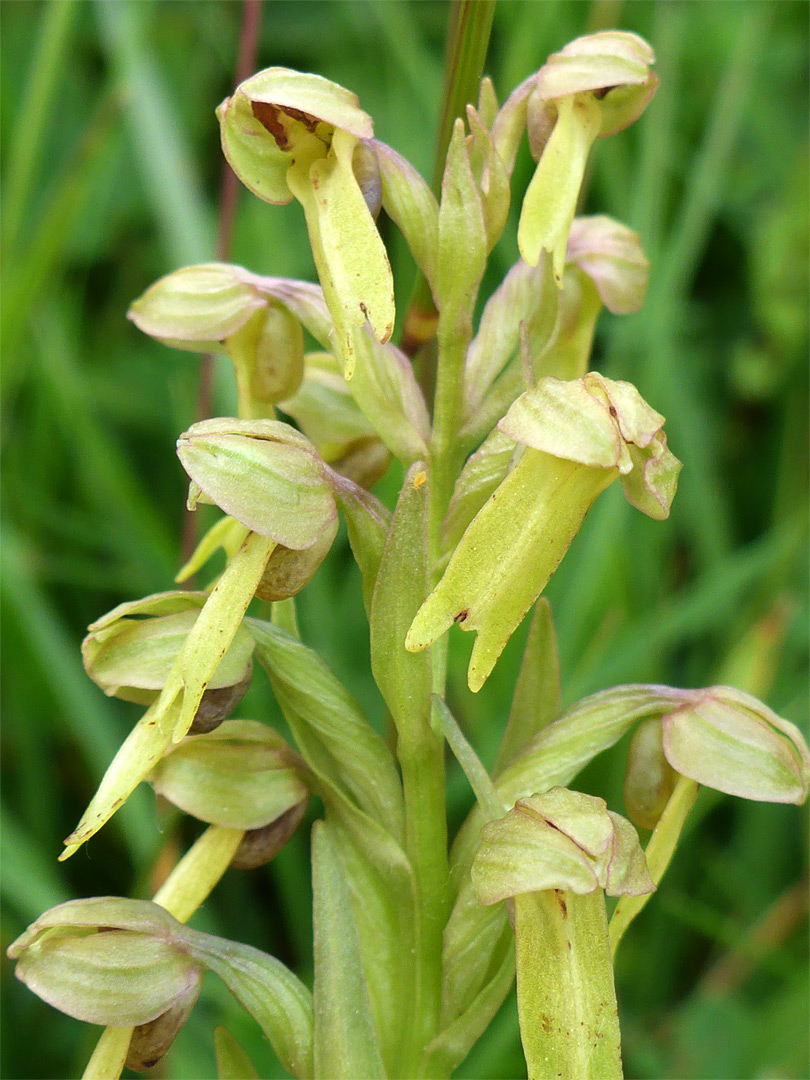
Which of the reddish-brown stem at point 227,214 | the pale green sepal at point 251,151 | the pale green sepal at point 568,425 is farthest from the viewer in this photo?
the reddish-brown stem at point 227,214

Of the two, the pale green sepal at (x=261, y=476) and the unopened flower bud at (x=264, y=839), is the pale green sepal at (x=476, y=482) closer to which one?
the pale green sepal at (x=261, y=476)

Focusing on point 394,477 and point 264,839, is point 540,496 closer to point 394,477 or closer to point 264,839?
point 264,839

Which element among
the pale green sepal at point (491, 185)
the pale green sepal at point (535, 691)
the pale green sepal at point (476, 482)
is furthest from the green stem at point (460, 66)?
the pale green sepal at point (535, 691)

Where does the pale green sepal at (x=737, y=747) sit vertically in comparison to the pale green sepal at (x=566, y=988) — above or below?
above

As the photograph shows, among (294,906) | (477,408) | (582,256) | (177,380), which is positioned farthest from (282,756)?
(177,380)

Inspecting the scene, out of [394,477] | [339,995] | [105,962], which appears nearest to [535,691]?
[339,995]

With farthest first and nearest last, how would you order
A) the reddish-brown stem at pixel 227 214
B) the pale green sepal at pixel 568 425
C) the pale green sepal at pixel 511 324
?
1. the reddish-brown stem at pixel 227 214
2. the pale green sepal at pixel 511 324
3. the pale green sepal at pixel 568 425
